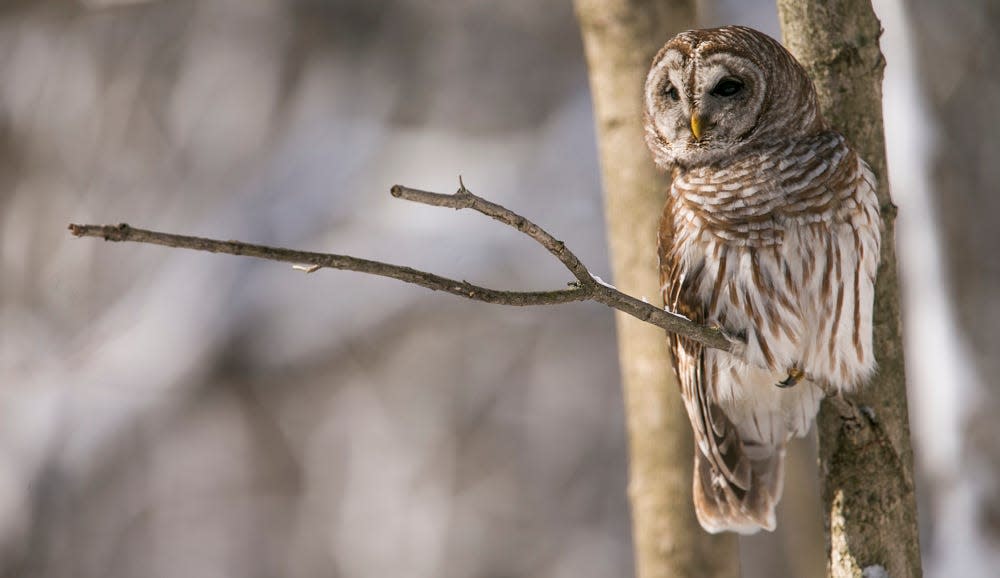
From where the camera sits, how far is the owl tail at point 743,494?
2488 mm

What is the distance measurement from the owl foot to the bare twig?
0.59m

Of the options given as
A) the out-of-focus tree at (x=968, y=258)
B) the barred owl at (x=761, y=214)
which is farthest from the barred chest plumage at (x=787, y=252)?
the out-of-focus tree at (x=968, y=258)

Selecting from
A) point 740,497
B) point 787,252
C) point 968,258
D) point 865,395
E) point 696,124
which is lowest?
point 740,497

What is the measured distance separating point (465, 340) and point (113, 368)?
1913mm

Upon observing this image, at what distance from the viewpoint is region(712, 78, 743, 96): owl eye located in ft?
6.93

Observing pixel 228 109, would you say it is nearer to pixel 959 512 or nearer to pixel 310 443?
pixel 310 443

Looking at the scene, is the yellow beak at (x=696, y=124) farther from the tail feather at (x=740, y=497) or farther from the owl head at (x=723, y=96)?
the tail feather at (x=740, y=497)

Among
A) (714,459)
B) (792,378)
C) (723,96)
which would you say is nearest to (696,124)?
(723,96)

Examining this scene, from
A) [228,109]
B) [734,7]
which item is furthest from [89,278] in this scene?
[734,7]

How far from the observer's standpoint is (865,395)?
2.28 m

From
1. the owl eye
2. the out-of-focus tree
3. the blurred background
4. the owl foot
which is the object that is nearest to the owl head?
the owl eye

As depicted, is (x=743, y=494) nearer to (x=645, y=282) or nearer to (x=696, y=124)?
(x=645, y=282)

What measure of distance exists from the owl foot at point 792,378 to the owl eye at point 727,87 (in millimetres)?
645

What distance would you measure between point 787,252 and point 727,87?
0.38 m
